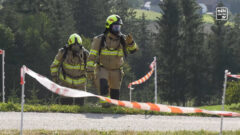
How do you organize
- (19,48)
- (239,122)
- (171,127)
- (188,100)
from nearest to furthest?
(171,127) < (239,122) < (19,48) < (188,100)

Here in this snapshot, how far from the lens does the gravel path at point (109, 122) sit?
848cm

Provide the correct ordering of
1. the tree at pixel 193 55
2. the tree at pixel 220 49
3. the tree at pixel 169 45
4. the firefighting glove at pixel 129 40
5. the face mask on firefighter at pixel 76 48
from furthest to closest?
the tree at pixel 220 49
the tree at pixel 193 55
the tree at pixel 169 45
the face mask on firefighter at pixel 76 48
the firefighting glove at pixel 129 40

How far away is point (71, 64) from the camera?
1243 cm

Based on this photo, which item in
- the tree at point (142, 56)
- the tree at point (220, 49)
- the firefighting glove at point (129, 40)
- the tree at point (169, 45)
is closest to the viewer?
the firefighting glove at point (129, 40)

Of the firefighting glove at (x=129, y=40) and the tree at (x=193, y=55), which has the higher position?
the tree at (x=193, y=55)

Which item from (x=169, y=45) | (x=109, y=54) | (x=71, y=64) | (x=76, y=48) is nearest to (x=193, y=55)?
(x=169, y=45)

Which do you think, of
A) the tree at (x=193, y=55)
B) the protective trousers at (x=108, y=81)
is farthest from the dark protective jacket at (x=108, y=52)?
the tree at (x=193, y=55)

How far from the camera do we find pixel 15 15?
68.4 metres

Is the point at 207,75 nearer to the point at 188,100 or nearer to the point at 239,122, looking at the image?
the point at 188,100

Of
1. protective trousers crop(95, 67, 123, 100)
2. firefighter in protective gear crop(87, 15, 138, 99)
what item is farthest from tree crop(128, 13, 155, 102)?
firefighter in protective gear crop(87, 15, 138, 99)

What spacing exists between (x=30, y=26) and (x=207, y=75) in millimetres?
25679

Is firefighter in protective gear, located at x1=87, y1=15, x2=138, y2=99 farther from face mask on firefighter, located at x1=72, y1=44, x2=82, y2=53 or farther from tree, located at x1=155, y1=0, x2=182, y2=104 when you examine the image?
tree, located at x1=155, y1=0, x2=182, y2=104

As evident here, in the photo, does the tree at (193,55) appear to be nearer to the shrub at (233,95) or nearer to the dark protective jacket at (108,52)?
the shrub at (233,95)

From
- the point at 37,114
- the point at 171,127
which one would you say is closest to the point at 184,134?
the point at 171,127
